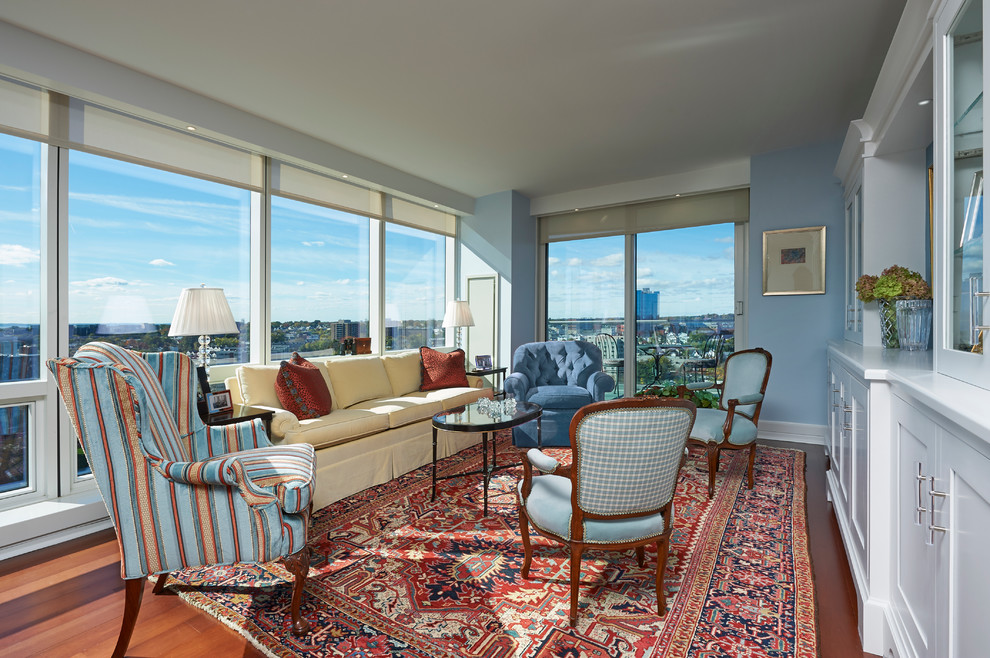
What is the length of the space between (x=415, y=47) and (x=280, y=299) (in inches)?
98.8

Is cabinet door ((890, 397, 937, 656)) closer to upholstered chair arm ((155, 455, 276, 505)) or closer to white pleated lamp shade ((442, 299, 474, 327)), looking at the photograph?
upholstered chair arm ((155, 455, 276, 505))

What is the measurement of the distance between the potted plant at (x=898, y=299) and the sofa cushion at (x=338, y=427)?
339cm

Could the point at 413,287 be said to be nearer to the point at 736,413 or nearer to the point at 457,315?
the point at 457,315

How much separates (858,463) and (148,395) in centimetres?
295

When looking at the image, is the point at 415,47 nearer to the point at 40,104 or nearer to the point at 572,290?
the point at 40,104

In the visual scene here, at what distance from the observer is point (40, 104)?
2.89m

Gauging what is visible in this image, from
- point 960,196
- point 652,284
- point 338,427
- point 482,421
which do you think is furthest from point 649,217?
point 960,196

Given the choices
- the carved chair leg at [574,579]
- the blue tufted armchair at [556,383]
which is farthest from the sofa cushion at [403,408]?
the carved chair leg at [574,579]

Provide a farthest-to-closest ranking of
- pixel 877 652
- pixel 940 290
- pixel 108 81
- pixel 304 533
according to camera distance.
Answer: pixel 108 81, pixel 304 533, pixel 877 652, pixel 940 290

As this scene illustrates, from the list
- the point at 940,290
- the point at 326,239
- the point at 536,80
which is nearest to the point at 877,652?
the point at 940,290

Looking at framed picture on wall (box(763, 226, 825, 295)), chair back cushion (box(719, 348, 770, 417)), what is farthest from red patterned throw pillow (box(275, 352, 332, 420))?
framed picture on wall (box(763, 226, 825, 295))

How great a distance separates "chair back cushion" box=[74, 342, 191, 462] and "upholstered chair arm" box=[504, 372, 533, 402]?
2881 mm

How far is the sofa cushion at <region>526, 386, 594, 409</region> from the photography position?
4359 millimetres

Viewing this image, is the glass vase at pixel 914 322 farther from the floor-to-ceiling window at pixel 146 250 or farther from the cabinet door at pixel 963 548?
the floor-to-ceiling window at pixel 146 250
